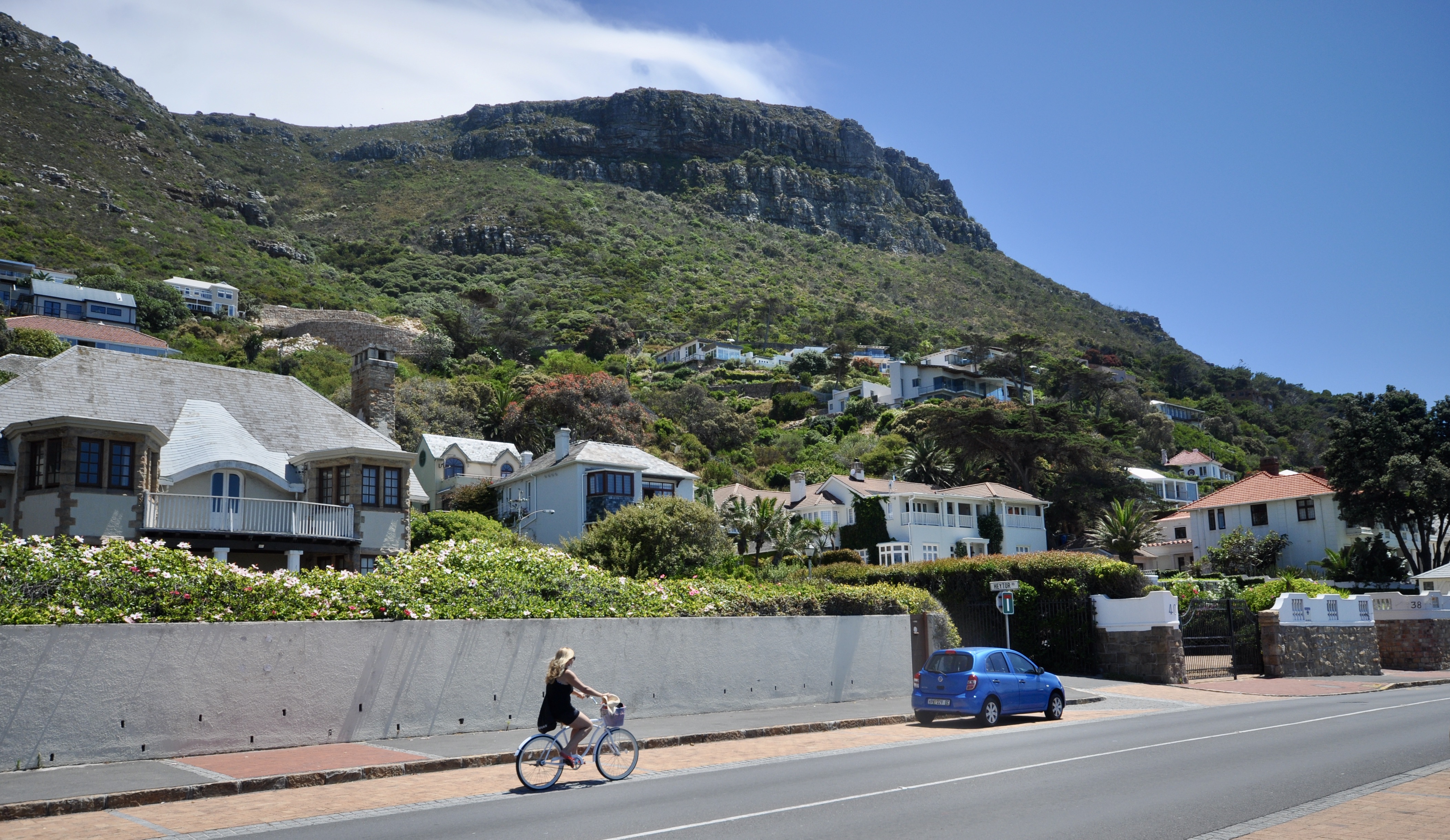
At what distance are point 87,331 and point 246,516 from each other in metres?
50.0

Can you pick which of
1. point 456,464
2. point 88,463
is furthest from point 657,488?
point 88,463

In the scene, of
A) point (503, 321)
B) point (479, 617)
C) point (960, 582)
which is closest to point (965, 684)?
point (479, 617)

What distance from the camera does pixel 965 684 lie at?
18000 millimetres

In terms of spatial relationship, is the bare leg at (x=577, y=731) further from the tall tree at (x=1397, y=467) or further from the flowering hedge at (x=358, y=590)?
the tall tree at (x=1397, y=467)

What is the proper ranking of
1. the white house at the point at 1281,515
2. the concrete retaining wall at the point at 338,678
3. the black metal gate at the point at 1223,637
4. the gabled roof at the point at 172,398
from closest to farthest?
the concrete retaining wall at the point at 338,678
the gabled roof at the point at 172,398
the black metal gate at the point at 1223,637
the white house at the point at 1281,515

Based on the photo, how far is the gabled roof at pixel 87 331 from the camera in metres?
65.0

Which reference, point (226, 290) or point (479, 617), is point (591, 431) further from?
point (479, 617)

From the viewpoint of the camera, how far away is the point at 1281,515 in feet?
184

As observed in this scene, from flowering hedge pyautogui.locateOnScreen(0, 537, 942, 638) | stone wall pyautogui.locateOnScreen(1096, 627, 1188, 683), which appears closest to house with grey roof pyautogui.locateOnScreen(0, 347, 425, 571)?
flowering hedge pyautogui.locateOnScreen(0, 537, 942, 638)

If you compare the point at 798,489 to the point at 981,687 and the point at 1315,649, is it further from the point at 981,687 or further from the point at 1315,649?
the point at 981,687

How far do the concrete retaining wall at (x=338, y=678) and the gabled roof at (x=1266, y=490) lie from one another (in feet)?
148

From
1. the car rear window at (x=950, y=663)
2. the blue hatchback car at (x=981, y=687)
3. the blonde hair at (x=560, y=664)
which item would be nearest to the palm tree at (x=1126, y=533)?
the blue hatchback car at (x=981, y=687)

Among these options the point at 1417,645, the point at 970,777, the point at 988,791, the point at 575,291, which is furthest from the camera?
the point at 575,291

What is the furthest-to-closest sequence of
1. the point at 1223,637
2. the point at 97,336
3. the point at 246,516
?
1. the point at 97,336
2. the point at 1223,637
3. the point at 246,516
